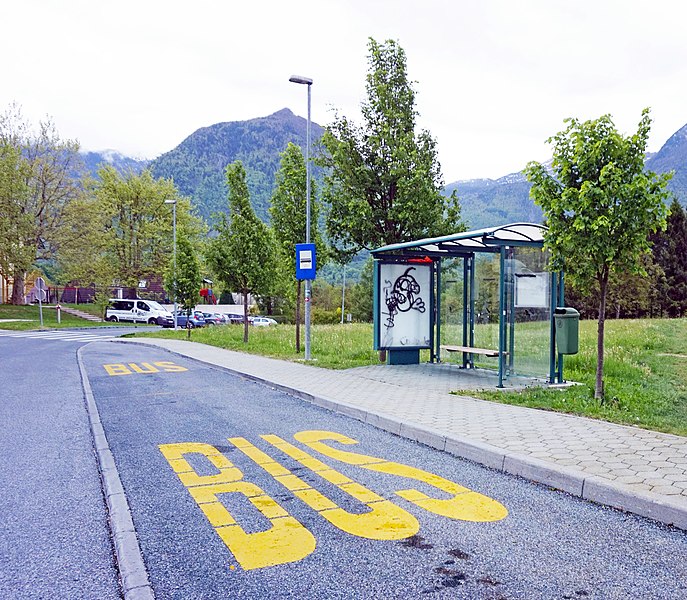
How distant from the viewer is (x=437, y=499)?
4785mm

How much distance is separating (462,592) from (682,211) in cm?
6205

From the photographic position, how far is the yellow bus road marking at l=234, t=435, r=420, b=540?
409 cm

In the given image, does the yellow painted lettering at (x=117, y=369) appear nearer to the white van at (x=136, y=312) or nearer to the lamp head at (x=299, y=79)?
the lamp head at (x=299, y=79)

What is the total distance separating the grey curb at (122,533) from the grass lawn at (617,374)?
216 inches

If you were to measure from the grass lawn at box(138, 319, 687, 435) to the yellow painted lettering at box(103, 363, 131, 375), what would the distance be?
400 cm

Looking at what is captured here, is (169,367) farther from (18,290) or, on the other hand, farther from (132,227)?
(132,227)

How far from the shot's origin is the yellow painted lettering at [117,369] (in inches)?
557

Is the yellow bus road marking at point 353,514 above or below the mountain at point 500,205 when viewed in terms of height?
below

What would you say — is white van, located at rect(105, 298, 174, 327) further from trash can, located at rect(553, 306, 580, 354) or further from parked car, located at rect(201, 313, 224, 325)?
trash can, located at rect(553, 306, 580, 354)

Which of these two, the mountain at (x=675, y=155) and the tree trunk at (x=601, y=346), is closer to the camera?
the tree trunk at (x=601, y=346)

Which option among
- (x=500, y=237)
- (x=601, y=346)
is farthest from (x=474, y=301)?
(x=601, y=346)

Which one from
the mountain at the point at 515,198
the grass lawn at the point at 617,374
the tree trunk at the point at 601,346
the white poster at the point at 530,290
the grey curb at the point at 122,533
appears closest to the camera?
the grey curb at the point at 122,533

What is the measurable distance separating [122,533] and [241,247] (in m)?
18.6

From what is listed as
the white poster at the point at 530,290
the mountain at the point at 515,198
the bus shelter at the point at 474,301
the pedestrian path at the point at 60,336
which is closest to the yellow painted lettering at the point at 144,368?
the bus shelter at the point at 474,301
